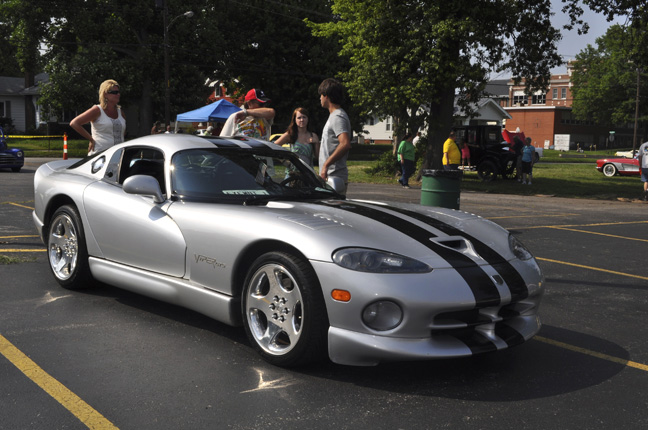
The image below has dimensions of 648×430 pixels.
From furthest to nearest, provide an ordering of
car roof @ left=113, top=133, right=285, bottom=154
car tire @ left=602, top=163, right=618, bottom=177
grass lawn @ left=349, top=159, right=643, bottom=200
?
car tire @ left=602, top=163, right=618, bottom=177, grass lawn @ left=349, top=159, right=643, bottom=200, car roof @ left=113, top=133, right=285, bottom=154

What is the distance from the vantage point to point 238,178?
201 inches

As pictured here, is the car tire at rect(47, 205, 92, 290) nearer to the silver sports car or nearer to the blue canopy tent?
the silver sports car

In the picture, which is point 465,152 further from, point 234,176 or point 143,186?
point 143,186

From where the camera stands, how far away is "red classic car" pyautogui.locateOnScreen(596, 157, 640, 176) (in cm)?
3083

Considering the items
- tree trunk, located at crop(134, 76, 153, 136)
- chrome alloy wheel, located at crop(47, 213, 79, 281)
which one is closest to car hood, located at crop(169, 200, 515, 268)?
chrome alloy wheel, located at crop(47, 213, 79, 281)

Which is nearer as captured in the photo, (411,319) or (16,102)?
(411,319)

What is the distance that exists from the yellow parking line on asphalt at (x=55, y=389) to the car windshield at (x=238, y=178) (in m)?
1.48

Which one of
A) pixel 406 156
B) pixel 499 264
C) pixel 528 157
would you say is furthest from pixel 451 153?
pixel 499 264

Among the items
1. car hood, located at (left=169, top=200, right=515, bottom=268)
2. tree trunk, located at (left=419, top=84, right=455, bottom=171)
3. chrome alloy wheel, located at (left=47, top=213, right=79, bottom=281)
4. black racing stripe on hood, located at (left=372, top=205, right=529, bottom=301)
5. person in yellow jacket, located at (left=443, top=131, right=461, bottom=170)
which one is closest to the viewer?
Result: car hood, located at (left=169, top=200, right=515, bottom=268)

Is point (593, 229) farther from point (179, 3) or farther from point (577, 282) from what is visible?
point (179, 3)

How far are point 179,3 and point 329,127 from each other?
115 ft

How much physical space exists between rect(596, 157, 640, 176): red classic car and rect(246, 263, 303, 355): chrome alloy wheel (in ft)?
98.1

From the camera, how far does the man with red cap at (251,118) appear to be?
8.19 meters

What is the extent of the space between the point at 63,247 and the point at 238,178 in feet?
6.24
